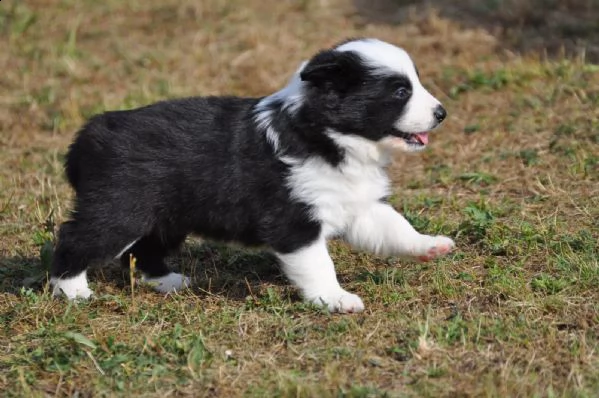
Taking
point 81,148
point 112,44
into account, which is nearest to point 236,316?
point 81,148

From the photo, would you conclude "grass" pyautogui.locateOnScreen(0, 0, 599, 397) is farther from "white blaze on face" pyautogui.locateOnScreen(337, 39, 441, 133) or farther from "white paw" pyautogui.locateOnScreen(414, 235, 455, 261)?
"white blaze on face" pyautogui.locateOnScreen(337, 39, 441, 133)

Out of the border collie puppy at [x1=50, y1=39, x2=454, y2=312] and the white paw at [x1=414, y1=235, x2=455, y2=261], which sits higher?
the border collie puppy at [x1=50, y1=39, x2=454, y2=312]

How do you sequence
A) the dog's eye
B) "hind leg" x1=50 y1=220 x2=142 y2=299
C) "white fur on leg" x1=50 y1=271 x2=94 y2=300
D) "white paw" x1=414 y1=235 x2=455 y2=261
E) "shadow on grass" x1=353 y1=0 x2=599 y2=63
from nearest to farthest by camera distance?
the dog's eye → "white paw" x1=414 y1=235 x2=455 y2=261 → "hind leg" x1=50 y1=220 x2=142 y2=299 → "white fur on leg" x1=50 y1=271 x2=94 y2=300 → "shadow on grass" x1=353 y1=0 x2=599 y2=63

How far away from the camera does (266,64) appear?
1028 centimetres

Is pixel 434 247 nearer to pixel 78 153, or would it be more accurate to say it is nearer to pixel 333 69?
pixel 333 69

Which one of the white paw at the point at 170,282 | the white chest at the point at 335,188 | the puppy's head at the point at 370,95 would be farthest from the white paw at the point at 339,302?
the white paw at the point at 170,282

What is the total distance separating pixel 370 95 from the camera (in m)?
5.27

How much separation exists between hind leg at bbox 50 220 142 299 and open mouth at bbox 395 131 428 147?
60.8 inches

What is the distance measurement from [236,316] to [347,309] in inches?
22.9

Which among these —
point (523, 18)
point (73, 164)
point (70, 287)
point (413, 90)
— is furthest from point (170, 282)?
point (523, 18)

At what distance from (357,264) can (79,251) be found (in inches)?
66.4

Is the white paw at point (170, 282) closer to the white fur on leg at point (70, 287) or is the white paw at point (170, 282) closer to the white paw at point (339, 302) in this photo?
the white fur on leg at point (70, 287)

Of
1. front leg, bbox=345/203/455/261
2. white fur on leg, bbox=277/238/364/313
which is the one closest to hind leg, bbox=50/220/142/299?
white fur on leg, bbox=277/238/364/313

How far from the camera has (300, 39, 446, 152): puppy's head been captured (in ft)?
Answer: 17.2
